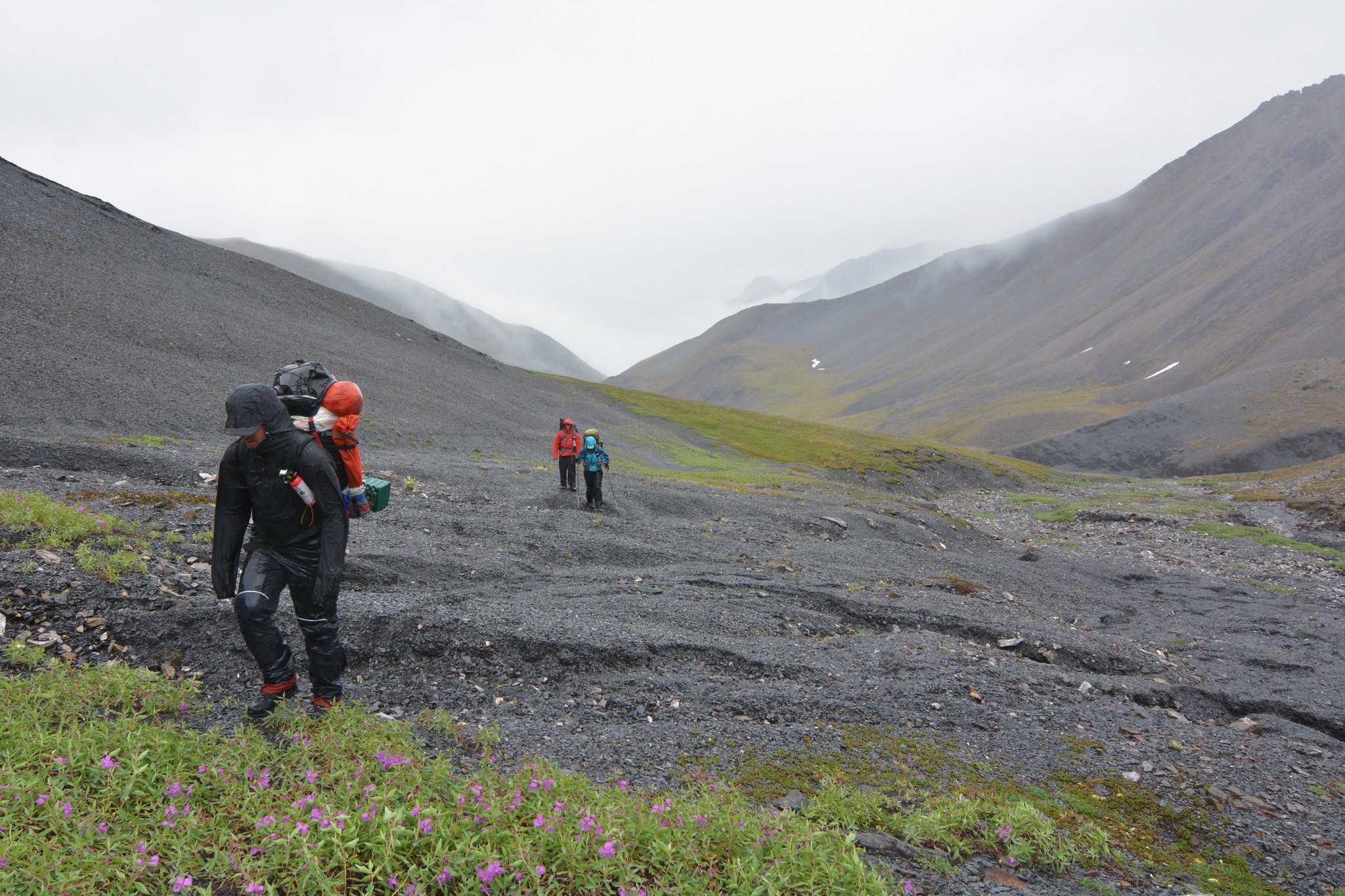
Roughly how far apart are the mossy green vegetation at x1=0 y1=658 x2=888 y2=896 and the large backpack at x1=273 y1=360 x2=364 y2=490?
2.62 m

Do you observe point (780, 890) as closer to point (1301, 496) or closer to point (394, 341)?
point (1301, 496)

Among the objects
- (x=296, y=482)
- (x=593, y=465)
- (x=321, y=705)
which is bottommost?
(x=321, y=705)

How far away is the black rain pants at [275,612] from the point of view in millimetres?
6684

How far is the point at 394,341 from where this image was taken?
70188 millimetres

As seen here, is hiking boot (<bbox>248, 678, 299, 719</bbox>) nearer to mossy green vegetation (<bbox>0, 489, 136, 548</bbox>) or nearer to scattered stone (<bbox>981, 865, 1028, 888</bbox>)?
mossy green vegetation (<bbox>0, 489, 136, 548</bbox>)

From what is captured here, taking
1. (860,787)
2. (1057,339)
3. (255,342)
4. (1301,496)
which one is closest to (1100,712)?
(860,787)

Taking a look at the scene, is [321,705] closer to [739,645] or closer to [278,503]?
[278,503]

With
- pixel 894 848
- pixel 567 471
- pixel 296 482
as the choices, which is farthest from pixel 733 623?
pixel 567 471

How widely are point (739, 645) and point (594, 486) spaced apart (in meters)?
12.1

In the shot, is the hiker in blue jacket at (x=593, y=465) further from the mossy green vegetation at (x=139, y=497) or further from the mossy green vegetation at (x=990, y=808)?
the mossy green vegetation at (x=990, y=808)

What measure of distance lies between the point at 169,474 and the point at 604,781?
18106 mm

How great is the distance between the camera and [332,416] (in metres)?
7.25

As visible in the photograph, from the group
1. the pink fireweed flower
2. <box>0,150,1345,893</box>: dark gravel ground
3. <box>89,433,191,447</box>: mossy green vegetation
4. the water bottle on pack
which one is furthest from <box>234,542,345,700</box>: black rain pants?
<box>89,433,191,447</box>: mossy green vegetation

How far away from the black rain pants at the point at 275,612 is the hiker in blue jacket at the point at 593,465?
15816 millimetres
